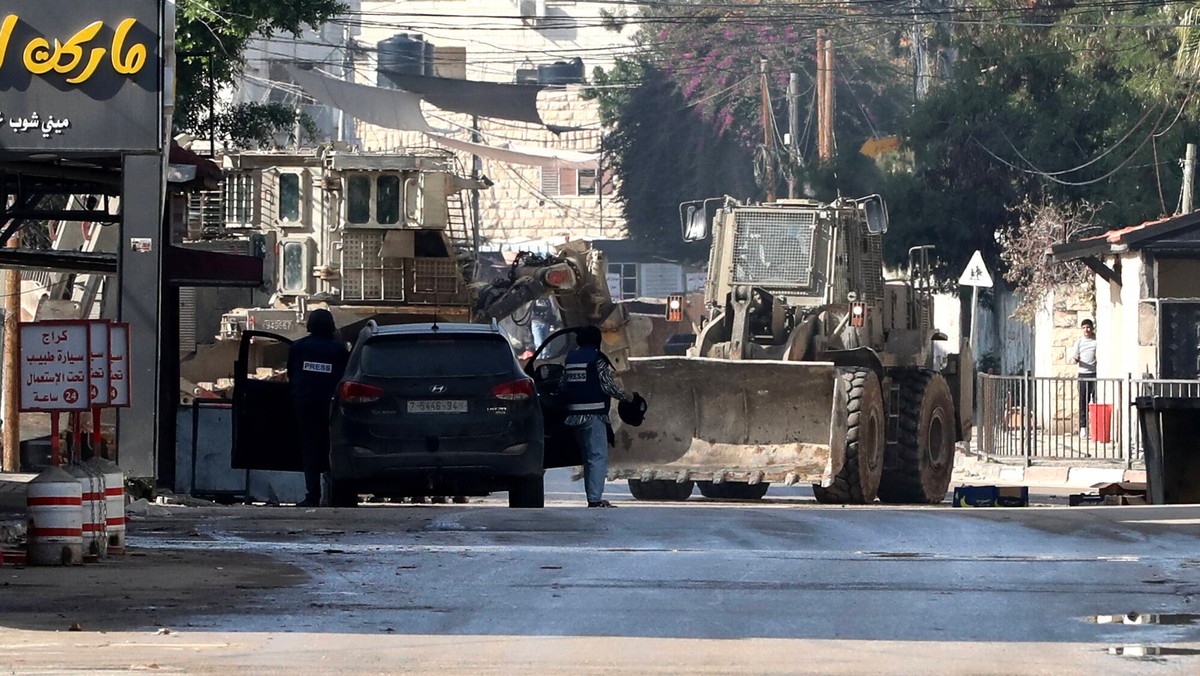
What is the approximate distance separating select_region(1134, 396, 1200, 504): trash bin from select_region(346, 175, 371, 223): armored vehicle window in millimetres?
15512

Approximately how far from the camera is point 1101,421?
28.5 meters

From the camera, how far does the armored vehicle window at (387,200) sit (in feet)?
111

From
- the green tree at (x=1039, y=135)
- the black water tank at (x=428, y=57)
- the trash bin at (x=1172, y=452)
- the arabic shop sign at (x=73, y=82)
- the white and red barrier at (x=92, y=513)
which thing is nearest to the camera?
the white and red barrier at (x=92, y=513)

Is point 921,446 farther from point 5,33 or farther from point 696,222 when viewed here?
point 5,33

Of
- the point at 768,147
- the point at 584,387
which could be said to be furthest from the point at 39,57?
the point at 768,147

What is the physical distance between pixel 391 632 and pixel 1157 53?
3786cm

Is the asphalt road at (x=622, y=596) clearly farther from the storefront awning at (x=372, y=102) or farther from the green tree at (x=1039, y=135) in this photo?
the storefront awning at (x=372, y=102)

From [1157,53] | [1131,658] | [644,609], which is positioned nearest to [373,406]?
[644,609]

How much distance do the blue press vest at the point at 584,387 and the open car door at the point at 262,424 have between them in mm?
2537

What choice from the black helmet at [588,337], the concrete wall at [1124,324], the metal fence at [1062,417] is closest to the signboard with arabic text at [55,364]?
the black helmet at [588,337]

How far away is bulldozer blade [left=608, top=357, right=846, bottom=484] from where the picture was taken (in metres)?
22.7

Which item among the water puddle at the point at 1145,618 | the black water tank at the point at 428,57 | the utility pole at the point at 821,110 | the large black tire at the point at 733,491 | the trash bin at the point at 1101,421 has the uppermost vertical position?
the black water tank at the point at 428,57

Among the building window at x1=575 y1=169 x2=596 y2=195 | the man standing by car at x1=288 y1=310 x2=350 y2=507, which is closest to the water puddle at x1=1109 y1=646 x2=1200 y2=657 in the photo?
the man standing by car at x1=288 y1=310 x2=350 y2=507

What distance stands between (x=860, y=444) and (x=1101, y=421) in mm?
7561
